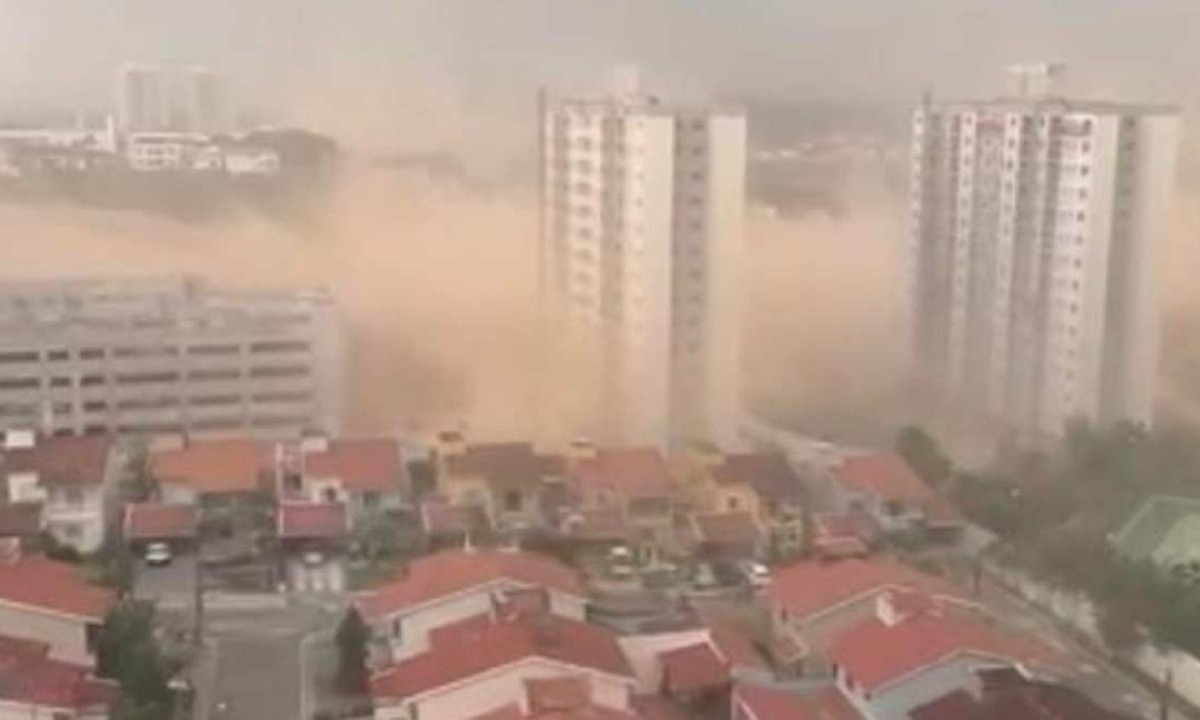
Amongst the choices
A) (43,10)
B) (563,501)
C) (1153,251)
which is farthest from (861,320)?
(43,10)

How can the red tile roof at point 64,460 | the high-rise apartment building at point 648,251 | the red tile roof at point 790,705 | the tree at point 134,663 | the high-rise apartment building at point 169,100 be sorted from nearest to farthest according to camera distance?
the red tile roof at point 790,705
the tree at point 134,663
the red tile roof at point 64,460
the high-rise apartment building at point 648,251
the high-rise apartment building at point 169,100

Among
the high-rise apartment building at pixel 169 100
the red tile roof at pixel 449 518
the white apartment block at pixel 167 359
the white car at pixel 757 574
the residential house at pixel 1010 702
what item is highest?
the high-rise apartment building at pixel 169 100

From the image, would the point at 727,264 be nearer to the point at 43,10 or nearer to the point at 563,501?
the point at 563,501

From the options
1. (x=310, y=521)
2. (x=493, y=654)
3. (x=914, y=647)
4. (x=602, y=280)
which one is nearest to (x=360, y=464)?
(x=310, y=521)

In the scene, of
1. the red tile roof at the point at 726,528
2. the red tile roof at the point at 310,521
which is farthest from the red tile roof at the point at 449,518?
the red tile roof at the point at 726,528

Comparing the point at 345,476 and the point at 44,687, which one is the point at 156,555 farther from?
the point at 44,687

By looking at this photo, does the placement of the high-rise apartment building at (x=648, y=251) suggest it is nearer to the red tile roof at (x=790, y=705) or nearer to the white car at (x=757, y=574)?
the white car at (x=757, y=574)

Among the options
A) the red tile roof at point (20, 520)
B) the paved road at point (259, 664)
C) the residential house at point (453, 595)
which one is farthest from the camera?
the red tile roof at point (20, 520)

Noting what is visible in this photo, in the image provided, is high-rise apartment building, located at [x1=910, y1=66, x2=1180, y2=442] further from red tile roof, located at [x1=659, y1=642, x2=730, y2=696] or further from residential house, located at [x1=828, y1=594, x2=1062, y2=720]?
red tile roof, located at [x1=659, y1=642, x2=730, y2=696]
